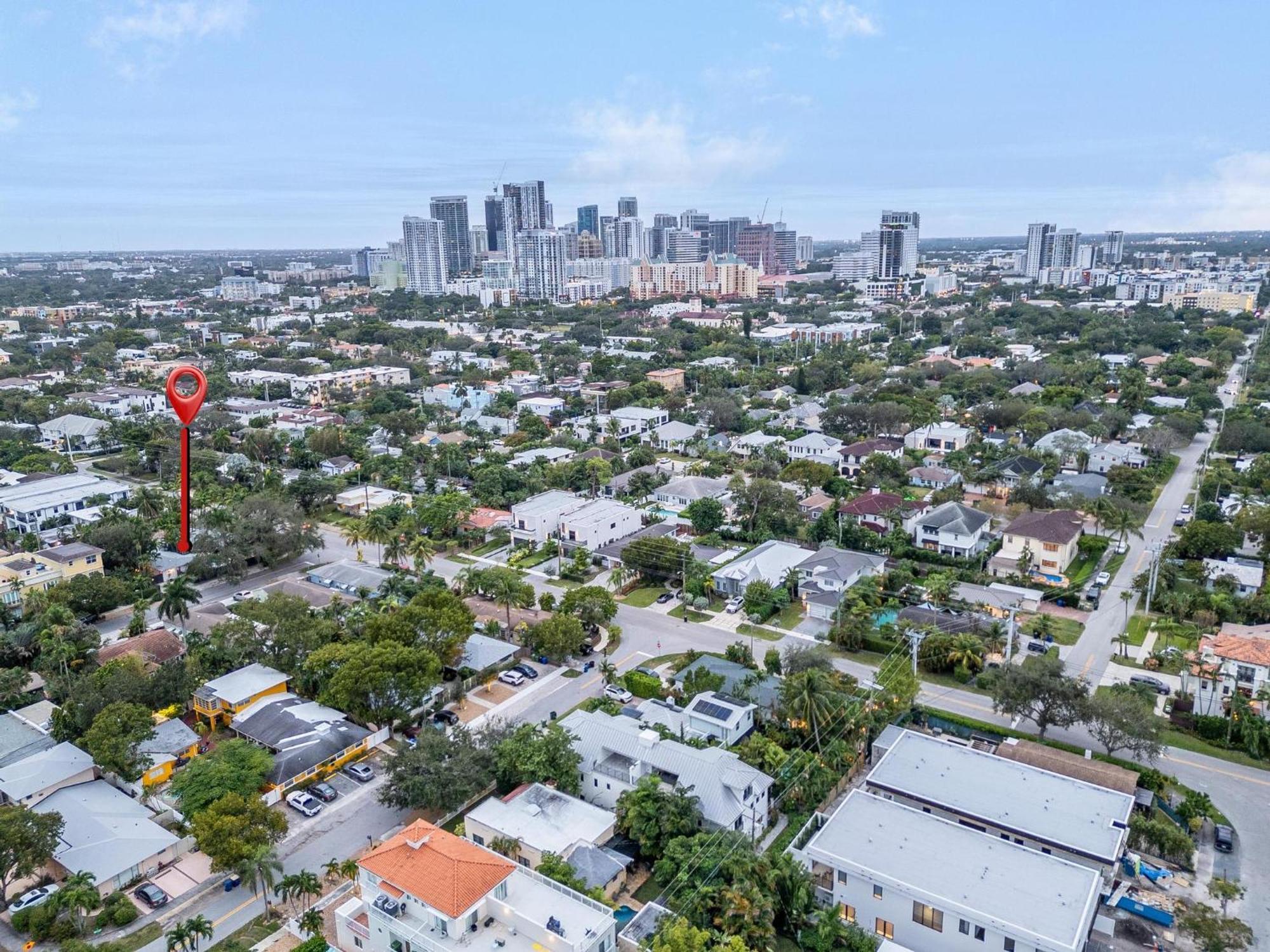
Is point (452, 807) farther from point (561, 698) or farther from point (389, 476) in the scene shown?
point (389, 476)

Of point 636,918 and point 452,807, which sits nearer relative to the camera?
point 636,918

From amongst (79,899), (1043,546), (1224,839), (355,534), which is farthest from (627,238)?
(79,899)

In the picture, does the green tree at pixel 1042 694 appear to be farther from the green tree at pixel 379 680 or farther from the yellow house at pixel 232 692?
the yellow house at pixel 232 692

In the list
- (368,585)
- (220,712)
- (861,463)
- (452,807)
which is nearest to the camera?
(452,807)

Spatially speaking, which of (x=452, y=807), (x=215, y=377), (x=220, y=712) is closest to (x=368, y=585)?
(x=220, y=712)

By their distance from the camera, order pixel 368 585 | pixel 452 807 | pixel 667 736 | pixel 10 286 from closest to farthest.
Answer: pixel 452 807, pixel 667 736, pixel 368 585, pixel 10 286

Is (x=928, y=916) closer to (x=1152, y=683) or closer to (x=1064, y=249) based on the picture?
(x=1152, y=683)

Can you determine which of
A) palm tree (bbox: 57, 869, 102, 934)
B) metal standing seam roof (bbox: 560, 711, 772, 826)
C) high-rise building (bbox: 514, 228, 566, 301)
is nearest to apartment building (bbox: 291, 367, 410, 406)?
metal standing seam roof (bbox: 560, 711, 772, 826)

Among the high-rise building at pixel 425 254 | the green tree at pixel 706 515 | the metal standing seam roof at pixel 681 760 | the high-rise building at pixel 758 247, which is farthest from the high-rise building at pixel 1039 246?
the metal standing seam roof at pixel 681 760

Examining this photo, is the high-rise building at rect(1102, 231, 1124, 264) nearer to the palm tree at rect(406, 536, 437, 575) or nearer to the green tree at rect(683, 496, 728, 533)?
the green tree at rect(683, 496, 728, 533)
